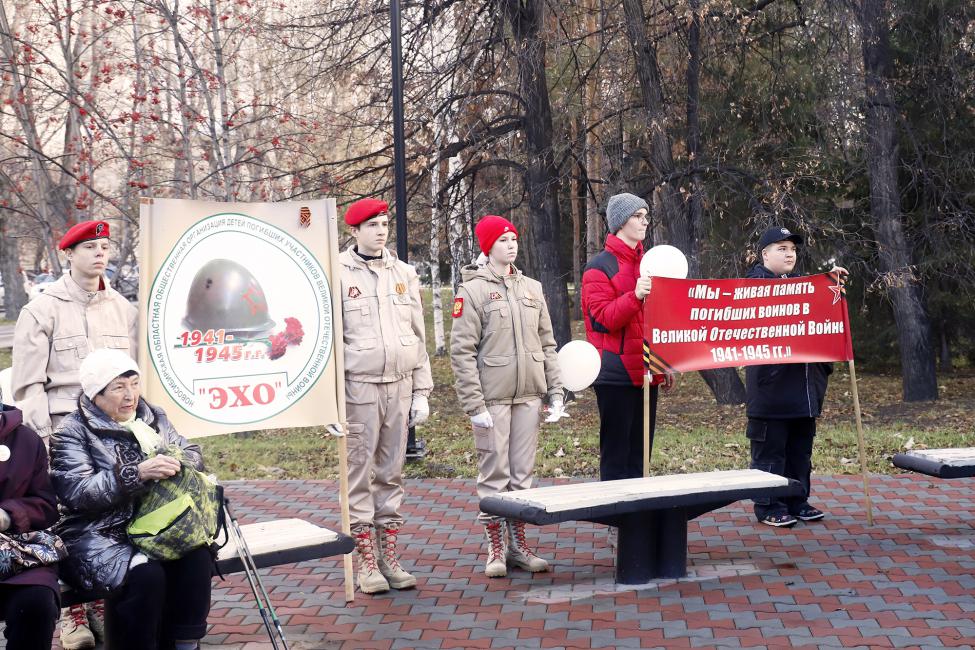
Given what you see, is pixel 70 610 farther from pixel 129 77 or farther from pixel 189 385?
pixel 129 77

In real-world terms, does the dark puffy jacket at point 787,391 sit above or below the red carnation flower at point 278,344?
below

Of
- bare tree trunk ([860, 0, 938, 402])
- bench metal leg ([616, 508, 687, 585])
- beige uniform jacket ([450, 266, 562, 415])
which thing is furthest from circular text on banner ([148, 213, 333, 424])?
bare tree trunk ([860, 0, 938, 402])

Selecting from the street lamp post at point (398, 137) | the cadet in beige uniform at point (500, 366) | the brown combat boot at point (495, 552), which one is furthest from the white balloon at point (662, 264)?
the street lamp post at point (398, 137)

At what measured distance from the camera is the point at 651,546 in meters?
6.01

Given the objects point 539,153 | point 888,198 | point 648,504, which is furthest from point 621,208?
point 888,198

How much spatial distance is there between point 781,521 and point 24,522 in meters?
4.70

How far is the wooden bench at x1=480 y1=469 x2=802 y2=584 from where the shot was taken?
5543mm

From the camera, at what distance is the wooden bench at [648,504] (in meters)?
5.54

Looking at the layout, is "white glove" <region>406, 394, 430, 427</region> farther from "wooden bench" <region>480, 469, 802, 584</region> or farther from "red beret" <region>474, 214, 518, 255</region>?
"red beret" <region>474, 214, 518, 255</region>

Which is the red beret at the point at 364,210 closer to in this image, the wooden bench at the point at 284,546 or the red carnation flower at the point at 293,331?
the red carnation flower at the point at 293,331

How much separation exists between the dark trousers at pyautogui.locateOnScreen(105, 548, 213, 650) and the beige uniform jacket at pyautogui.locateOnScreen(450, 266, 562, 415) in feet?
6.13

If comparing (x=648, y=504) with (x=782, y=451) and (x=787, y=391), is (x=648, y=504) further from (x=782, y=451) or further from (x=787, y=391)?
(x=787, y=391)

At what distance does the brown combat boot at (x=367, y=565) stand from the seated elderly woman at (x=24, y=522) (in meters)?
1.85

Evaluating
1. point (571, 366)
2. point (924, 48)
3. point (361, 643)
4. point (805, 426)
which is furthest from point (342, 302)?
point (924, 48)
